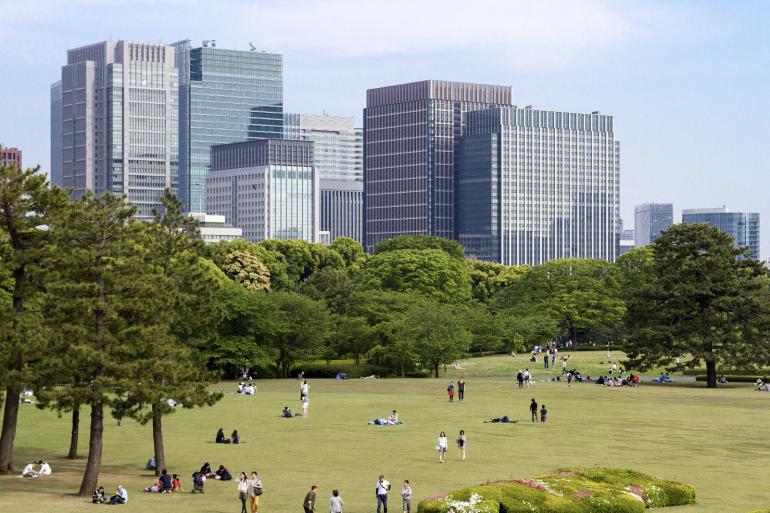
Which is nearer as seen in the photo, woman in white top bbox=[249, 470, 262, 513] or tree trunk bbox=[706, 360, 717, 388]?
woman in white top bbox=[249, 470, 262, 513]

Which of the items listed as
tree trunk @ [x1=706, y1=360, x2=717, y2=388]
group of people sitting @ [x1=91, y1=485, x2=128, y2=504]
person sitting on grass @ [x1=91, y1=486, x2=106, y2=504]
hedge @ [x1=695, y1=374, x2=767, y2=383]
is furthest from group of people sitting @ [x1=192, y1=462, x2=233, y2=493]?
hedge @ [x1=695, y1=374, x2=767, y2=383]

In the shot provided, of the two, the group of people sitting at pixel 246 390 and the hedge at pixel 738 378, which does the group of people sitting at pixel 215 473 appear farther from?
the hedge at pixel 738 378

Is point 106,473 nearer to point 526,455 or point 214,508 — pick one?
point 214,508

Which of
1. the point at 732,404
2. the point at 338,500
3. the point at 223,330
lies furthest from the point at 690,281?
the point at 338,500

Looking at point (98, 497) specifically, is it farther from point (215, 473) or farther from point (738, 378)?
point (738, 378)

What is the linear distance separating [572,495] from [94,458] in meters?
20.0

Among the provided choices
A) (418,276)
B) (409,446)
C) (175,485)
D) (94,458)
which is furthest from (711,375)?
(94,458)

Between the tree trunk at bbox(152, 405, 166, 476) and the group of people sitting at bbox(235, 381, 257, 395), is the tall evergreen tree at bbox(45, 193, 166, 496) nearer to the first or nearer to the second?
the tree trunk at bbox(152, 405, 166, 476)

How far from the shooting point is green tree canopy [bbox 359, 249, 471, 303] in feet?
500

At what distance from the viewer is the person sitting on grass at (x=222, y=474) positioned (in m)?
53.7

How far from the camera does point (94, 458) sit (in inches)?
2008

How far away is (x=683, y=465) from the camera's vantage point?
56.8 meters

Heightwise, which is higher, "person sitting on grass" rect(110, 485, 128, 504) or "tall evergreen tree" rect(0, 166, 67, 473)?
"tall evergreen tree" rect(0, 166, 67, 473)

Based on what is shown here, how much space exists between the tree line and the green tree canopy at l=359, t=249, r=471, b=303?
0.28 metres
